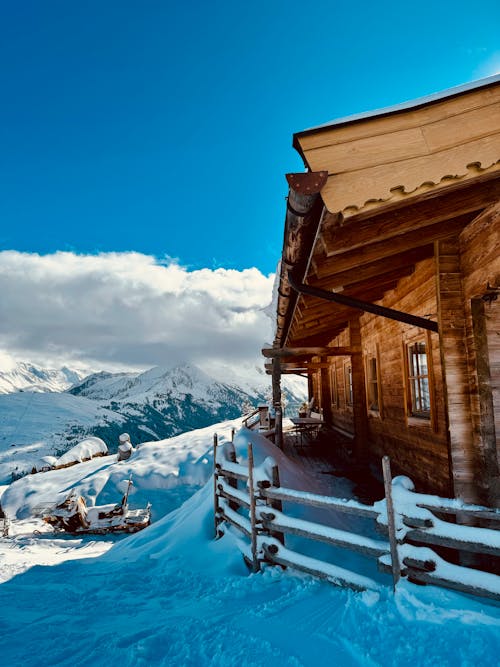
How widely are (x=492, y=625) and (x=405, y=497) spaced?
1.03 metres

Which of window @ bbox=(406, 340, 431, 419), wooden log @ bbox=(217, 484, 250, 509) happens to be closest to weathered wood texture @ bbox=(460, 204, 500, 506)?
window @ bbox=(406, 340, 431, 419)

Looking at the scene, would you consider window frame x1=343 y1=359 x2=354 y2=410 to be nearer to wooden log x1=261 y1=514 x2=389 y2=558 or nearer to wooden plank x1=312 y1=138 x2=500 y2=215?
wooden log x1=261 y1=514 x2=389 y2=558

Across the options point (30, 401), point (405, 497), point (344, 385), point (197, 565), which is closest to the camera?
point (405, 497)

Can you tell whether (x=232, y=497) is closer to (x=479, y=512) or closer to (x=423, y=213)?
(x=479, y=512)

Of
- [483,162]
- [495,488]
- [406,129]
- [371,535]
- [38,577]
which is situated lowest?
[38,577]

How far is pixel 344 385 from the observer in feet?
47.2

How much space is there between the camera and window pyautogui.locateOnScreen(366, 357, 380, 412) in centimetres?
945

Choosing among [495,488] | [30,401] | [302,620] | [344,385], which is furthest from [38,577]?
[30,401]

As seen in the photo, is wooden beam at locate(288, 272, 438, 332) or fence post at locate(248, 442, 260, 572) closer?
wooden beam at locate(288, 272, 438, 332)

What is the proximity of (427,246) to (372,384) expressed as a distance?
550cm

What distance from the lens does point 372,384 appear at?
9.77 meters

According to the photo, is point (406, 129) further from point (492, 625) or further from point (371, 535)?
point (371, 535)

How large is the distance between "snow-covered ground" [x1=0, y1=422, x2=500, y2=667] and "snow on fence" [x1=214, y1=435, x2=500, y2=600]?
0.14m

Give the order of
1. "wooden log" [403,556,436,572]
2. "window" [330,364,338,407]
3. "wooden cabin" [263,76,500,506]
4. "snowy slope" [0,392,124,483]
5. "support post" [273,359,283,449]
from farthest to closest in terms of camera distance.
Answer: "snowy slope" [0,392,124,483], "window" [330,364,338,407], "support post" [273,359,283,449], "wooden log" [403,556,436,572], "wooden cabin" [263,76,500,506]
